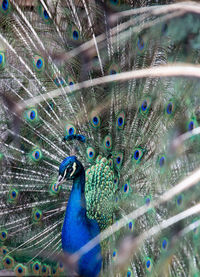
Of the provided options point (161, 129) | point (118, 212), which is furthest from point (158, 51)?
point (118, 212)

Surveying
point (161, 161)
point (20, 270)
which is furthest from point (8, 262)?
point (161, 161)

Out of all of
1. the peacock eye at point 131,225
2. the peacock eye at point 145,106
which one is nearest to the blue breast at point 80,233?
the peacock eye at point 131,225

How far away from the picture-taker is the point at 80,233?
1.81 m

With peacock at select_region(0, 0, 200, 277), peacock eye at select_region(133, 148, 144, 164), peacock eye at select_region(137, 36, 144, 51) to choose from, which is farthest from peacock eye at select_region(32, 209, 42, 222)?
peacock eye at select_region(137, 36, 144, 51)

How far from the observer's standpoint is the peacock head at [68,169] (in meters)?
1.67

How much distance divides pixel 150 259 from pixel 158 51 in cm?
85

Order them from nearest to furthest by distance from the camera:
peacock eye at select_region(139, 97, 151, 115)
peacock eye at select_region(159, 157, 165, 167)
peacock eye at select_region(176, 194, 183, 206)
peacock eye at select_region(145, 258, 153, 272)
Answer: peacock eye at select_region(176, 194, 183, 206) → peacock eye at select_region(159, 157, 165, 167) → peacock eye at select_region(145, 258, 153, 272) → peacock eye at select_region(139, 97, 151, 115)

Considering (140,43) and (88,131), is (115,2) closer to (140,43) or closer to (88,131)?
(140,43)

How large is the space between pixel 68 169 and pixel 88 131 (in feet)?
1.16

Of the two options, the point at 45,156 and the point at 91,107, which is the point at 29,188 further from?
the point at 91,107

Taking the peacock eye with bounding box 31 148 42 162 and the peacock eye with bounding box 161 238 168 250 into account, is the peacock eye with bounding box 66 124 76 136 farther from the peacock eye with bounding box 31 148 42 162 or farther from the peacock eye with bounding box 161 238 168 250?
the peacock eye with bounding box 161 238 168 250

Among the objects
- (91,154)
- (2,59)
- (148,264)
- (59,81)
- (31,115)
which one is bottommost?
(148,264)

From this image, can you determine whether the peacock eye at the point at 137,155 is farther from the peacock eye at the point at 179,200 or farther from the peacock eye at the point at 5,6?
the peacock eye at the point at 5,6

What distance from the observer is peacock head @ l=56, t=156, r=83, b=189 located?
5.47 feet
